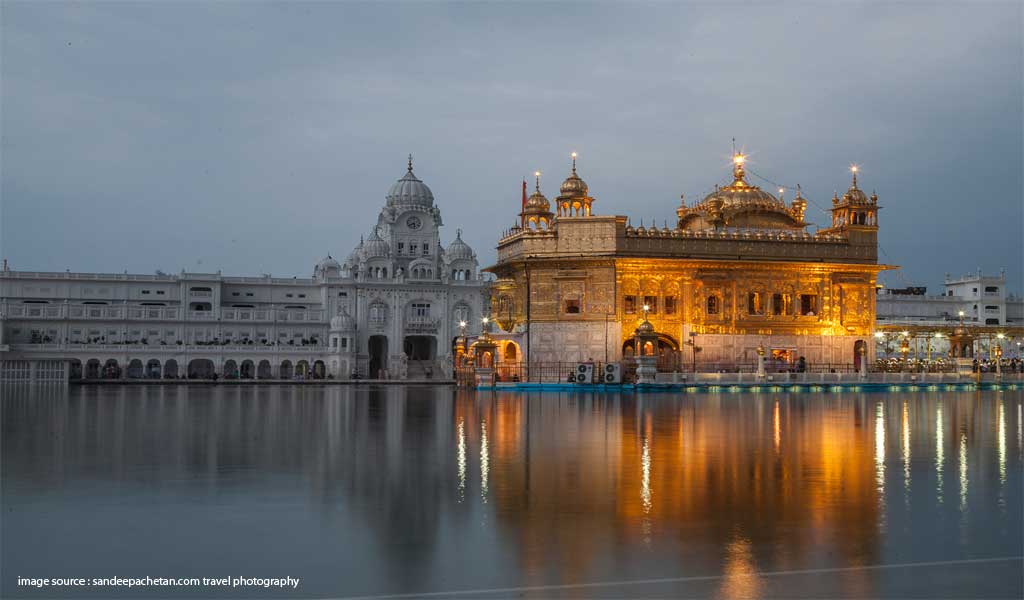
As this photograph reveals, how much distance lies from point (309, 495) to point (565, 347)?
34.6m

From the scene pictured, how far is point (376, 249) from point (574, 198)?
34.3m

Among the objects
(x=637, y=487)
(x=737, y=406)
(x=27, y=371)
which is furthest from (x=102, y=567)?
(x=27, y=371)

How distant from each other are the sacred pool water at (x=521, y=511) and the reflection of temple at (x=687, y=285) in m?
26.3

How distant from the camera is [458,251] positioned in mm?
79312

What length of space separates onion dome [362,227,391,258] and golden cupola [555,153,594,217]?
33.5 meters

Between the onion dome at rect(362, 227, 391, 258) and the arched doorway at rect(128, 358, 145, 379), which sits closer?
the arched doorway at rect(128, 358, 145, 379)

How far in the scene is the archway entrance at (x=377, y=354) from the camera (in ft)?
253

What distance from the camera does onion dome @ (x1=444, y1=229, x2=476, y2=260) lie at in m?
79.0

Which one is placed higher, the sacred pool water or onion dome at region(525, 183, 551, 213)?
onion dome at region(525, 183, 551, 213)

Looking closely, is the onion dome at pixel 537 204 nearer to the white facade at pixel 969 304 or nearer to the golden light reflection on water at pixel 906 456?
the golden light reflection on water at pixel 906 456

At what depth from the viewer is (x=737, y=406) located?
28109 millimetres

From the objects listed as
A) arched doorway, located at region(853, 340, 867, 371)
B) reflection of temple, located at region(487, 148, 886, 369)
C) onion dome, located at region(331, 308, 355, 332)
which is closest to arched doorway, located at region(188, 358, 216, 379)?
onion dome, located at region(331, 308, 355, 332)

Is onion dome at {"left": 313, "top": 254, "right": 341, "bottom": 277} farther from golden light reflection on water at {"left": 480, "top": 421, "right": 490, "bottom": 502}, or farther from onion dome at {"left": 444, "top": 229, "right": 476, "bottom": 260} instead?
golden light reflection on water at {"left": 480, "top": 421, "right": 490, "bottom": 502}

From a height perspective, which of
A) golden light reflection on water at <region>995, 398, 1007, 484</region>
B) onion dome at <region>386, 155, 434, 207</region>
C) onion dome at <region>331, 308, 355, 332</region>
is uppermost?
→ onion dome at <region>386, 155, 434, 207</region>
